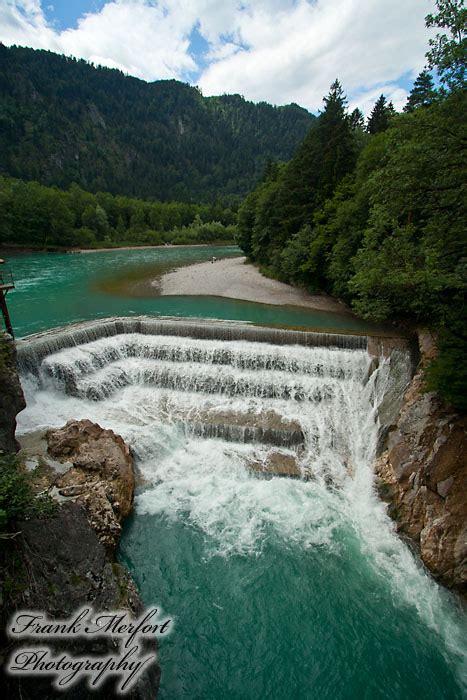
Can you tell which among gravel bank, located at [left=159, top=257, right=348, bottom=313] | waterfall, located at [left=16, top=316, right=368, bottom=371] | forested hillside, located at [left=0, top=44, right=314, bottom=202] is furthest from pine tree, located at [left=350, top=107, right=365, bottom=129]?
forested hillside, located at [left=0, top=44, right=314, bottom=202]

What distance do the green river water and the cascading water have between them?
1.1 inches

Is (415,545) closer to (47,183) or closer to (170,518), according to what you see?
(170,518)

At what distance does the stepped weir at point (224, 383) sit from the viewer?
448 inches

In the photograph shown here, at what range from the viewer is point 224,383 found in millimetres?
13609

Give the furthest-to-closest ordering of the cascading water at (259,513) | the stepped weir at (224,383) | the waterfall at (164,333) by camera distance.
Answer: the waterfall at (164,333), the stepped weir at (224,383), the cascading water at (259,513)

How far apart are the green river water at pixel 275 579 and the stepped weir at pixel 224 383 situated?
0.20m

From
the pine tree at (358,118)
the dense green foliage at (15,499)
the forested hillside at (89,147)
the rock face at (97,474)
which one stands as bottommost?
the rock face at (97,474)

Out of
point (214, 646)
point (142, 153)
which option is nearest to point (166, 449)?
point (214, 646)

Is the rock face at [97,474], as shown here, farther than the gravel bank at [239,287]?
No

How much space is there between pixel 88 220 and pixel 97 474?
64.6 m

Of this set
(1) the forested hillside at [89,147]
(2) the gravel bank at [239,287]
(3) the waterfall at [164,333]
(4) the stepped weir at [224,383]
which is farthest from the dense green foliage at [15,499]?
(1) the forested hillside at [89,147]

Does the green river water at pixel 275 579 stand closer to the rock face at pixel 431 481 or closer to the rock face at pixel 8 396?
the rock face at pixel 431 481

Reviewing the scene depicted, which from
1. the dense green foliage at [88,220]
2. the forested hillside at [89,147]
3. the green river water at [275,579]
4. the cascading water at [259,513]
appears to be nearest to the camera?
the green river water at [275,579]

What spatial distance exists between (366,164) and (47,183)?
11919cm
